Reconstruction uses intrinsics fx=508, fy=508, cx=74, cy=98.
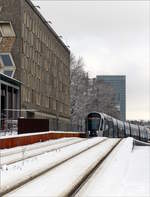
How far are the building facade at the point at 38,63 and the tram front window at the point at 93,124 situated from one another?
413cm

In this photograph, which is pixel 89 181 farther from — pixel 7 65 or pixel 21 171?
pixel 7 65

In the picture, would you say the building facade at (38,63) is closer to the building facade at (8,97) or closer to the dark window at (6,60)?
the dark window at (6,60)

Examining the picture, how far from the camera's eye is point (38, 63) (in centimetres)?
7706

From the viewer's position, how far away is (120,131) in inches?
2494

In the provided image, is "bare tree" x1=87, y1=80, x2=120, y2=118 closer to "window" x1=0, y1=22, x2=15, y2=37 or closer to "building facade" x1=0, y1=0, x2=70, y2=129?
"building facade" x1=0, y1=0, x2=70, y2=129

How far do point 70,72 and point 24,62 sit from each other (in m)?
34.4

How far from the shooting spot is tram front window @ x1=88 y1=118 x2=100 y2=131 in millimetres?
54438

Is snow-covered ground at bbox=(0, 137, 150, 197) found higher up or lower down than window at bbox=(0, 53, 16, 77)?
lower down

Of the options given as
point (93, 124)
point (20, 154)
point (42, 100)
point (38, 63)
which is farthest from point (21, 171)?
point (42, 100)

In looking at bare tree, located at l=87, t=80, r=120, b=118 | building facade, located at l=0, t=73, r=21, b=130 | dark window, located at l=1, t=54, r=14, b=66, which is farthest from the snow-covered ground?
bare tree, located at l=87, t=80, r=120, b=118

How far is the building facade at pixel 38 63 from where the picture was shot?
6438 cm

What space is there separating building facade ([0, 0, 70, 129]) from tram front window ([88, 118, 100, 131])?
13.5 feet

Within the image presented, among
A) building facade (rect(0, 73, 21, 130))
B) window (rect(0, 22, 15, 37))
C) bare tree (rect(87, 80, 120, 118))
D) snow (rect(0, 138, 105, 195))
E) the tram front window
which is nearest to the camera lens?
snow (rect(0, 138, 105, 195))

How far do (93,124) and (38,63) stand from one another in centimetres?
2475
